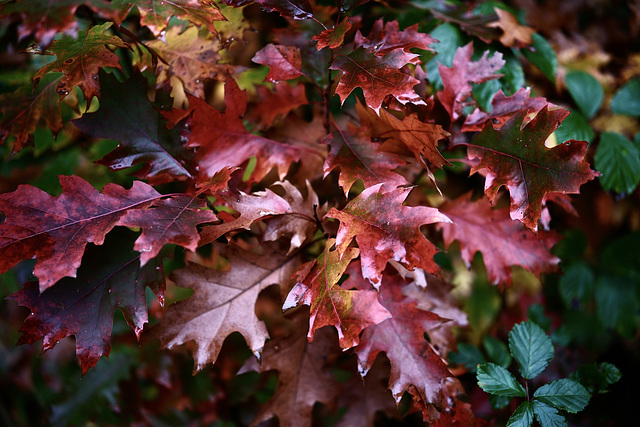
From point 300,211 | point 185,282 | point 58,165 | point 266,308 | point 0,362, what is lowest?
point 0,362

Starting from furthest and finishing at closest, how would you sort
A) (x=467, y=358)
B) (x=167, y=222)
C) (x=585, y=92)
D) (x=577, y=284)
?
(x=577, y=284), (x=585, y=92), (x=467, y=358), (x=167, y=222)

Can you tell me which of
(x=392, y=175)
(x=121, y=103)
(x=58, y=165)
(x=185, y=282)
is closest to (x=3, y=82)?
(x=58, y=165)

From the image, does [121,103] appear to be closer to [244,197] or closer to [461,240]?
[244,197]

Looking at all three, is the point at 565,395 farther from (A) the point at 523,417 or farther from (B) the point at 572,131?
(B) the point at 572,131

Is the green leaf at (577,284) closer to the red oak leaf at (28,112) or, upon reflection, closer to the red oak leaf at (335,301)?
the red oak leaf at (335,301)

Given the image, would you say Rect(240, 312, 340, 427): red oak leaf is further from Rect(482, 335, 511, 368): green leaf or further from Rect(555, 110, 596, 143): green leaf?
Rect(555, 110, 596, 143): green leaf

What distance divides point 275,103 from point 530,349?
763 mm

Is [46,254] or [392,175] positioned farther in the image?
[392,175]

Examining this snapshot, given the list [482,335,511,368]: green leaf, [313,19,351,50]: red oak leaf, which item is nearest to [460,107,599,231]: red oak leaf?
[313,19,351,50]: red oak leaf

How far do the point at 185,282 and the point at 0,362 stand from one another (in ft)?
6.25

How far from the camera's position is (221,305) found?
0.83 metres

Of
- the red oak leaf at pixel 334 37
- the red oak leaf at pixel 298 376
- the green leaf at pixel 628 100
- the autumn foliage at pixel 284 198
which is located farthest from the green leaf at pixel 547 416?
the green leaf at pixel 628 100

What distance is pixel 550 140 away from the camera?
102 centimetres

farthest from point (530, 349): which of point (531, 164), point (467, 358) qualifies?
point (531, 164)
